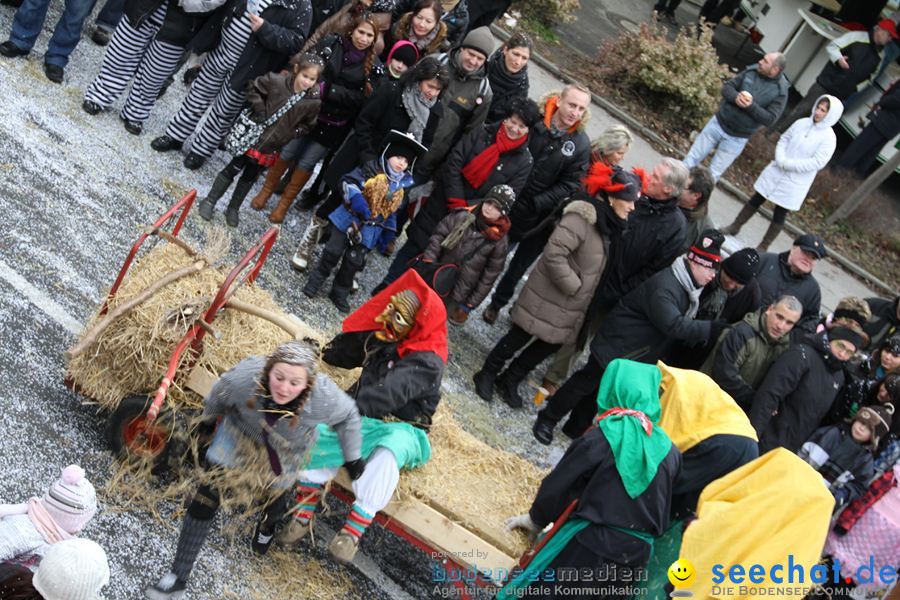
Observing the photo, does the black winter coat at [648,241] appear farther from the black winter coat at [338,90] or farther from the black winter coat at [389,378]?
the black winter coat at [389,378]

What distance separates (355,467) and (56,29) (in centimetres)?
601

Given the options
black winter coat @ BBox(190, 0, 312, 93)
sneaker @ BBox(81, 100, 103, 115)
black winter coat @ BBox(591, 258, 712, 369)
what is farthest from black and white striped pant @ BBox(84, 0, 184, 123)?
black winter coat @ BBox(591, 258, 712, 369)

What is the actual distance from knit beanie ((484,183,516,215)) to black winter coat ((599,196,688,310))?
3.64ft

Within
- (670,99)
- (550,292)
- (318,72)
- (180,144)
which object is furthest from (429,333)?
(670,99)

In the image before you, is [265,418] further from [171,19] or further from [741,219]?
[741,219]

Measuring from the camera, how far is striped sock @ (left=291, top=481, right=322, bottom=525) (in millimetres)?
5680

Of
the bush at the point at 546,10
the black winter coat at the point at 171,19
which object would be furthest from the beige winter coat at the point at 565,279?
the bush at the point at 546,10

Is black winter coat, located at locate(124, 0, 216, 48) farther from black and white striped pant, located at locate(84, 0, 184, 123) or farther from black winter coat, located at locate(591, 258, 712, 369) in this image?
black winter coat, located at locate(591, 258, 712, 369)

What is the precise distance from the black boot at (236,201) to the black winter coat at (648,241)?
323 centimetres

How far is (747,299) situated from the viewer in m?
8.25

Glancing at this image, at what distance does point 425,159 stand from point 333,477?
12.3ft

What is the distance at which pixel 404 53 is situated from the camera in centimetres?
870

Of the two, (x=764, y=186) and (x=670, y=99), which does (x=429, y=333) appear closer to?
(x=764, y=186)

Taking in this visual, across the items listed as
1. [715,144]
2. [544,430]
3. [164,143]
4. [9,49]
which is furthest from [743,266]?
[9,49]
